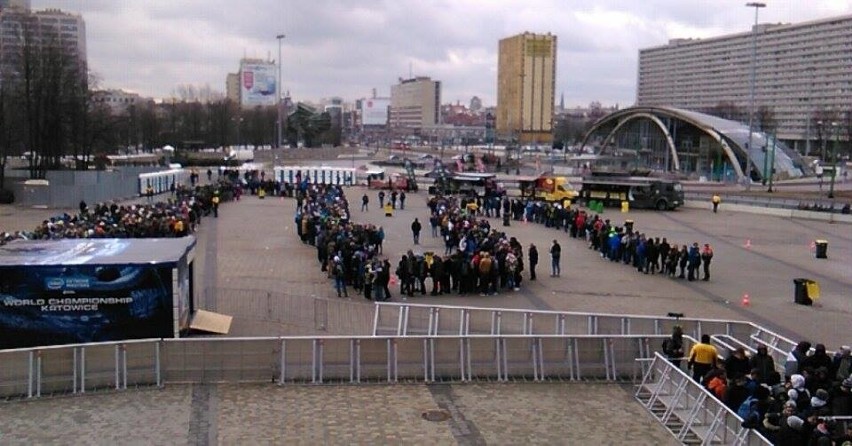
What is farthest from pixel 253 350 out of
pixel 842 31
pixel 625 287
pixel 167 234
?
pixel 842 31

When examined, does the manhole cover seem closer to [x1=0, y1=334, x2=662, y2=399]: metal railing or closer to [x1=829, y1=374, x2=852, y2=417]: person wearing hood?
[x1=0, y1=334, x2=662, y2=399]: metal railing

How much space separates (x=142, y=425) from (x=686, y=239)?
29039 mm

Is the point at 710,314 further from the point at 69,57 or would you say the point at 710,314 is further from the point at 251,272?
the point at 69,57

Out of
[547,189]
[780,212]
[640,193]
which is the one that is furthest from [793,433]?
[547,189]

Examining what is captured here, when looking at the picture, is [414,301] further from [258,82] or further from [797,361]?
[258,82]

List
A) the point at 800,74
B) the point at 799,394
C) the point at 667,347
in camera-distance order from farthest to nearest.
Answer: the point at 800,74
the point at 667,347
the point at 799,394

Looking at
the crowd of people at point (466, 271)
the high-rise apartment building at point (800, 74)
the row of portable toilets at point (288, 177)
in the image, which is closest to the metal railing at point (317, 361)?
the crowd of people at point (466, 271)

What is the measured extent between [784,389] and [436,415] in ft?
16.1

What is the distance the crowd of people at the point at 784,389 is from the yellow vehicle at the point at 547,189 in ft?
126

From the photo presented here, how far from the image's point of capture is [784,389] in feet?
37.0

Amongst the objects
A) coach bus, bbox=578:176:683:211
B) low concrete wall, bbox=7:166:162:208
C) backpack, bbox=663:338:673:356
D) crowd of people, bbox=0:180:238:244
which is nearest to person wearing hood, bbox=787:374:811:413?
backpack, bbox=663:338:673:356

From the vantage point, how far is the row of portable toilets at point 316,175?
61750 mm

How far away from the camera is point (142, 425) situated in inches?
472

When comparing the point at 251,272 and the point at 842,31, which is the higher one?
the point at 842,31
